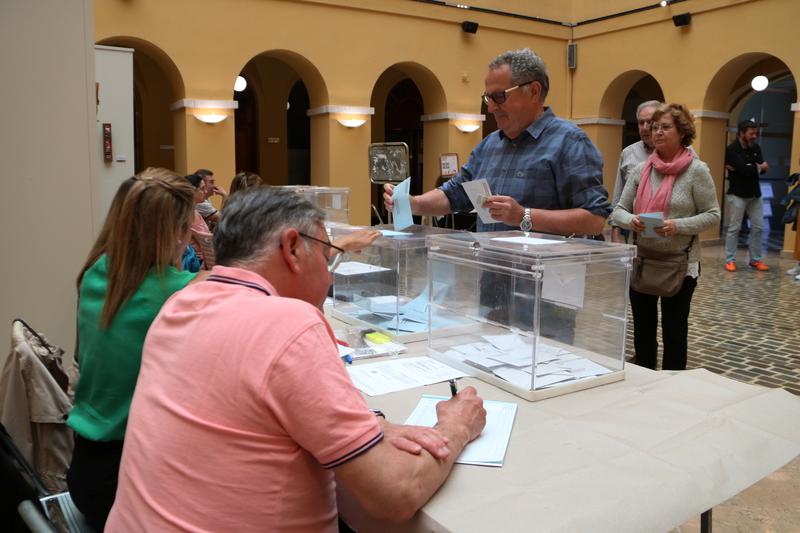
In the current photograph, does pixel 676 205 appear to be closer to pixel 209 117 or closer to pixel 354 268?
pixel 354 268

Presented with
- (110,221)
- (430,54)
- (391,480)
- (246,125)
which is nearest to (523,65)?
(110,221)

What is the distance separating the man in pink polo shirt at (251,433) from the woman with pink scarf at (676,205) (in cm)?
300

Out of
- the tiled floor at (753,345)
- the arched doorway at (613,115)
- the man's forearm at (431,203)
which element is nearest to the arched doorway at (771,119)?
the arched doorway at (613,115)

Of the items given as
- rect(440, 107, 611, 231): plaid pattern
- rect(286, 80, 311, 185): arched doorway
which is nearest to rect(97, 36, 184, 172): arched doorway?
rect(286, 80, 311, 185): arched doorway

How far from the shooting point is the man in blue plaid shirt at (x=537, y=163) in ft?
9.26

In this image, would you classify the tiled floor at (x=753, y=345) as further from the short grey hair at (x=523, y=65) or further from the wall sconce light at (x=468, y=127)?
the wall sconce light at (x=468, y=127)

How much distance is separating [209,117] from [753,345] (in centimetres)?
874

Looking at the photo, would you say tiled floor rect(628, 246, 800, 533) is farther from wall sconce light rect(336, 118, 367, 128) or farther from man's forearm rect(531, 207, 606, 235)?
wall sconce light rect(336, 118, 367, 128)

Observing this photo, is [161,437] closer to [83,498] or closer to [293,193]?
[293,193]

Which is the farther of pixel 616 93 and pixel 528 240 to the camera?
pixel 616 93

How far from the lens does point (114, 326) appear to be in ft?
6.40

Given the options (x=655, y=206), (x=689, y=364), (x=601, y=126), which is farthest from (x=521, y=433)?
(x=601, y=126)

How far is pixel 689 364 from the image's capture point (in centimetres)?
540

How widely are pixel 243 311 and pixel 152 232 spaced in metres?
0.95
